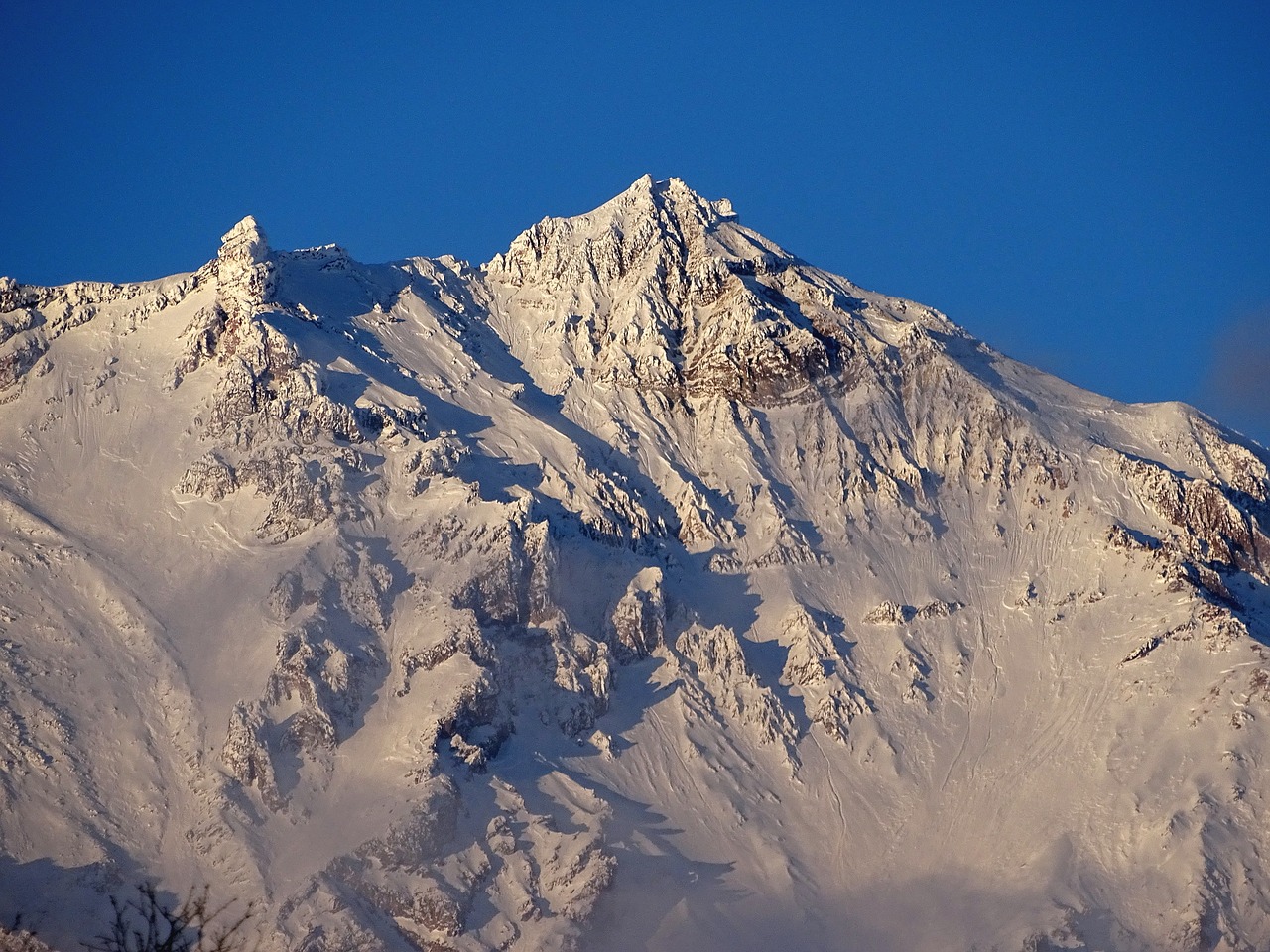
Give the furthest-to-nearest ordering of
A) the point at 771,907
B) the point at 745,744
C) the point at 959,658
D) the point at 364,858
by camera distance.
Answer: the point at 959,658 < the point at 745,744 < the point at 771,907 < the point at 364,858

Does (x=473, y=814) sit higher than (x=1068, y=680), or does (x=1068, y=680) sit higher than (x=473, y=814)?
(x=1068, y=680)

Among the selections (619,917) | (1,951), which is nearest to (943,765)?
(619,917)

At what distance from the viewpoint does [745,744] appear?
185375mm

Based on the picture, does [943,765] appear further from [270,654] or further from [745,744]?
[270,654]

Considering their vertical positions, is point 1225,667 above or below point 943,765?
above

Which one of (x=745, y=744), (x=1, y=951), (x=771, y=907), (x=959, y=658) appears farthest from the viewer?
(x=959, y=658)

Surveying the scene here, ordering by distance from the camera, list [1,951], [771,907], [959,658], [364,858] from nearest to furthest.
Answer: [1,951] < [364,858] < [771,907] < [959,658]

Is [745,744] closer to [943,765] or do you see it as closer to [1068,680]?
[943,765]

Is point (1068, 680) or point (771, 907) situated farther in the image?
point (1068, 680)

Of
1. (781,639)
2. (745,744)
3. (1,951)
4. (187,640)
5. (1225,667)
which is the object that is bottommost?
(1,951)

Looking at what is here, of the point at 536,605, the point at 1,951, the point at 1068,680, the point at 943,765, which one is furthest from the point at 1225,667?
the point at 1,951

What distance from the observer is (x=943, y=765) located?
18838 cm

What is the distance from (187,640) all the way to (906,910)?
232 ft

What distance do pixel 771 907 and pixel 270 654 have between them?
5082cm
